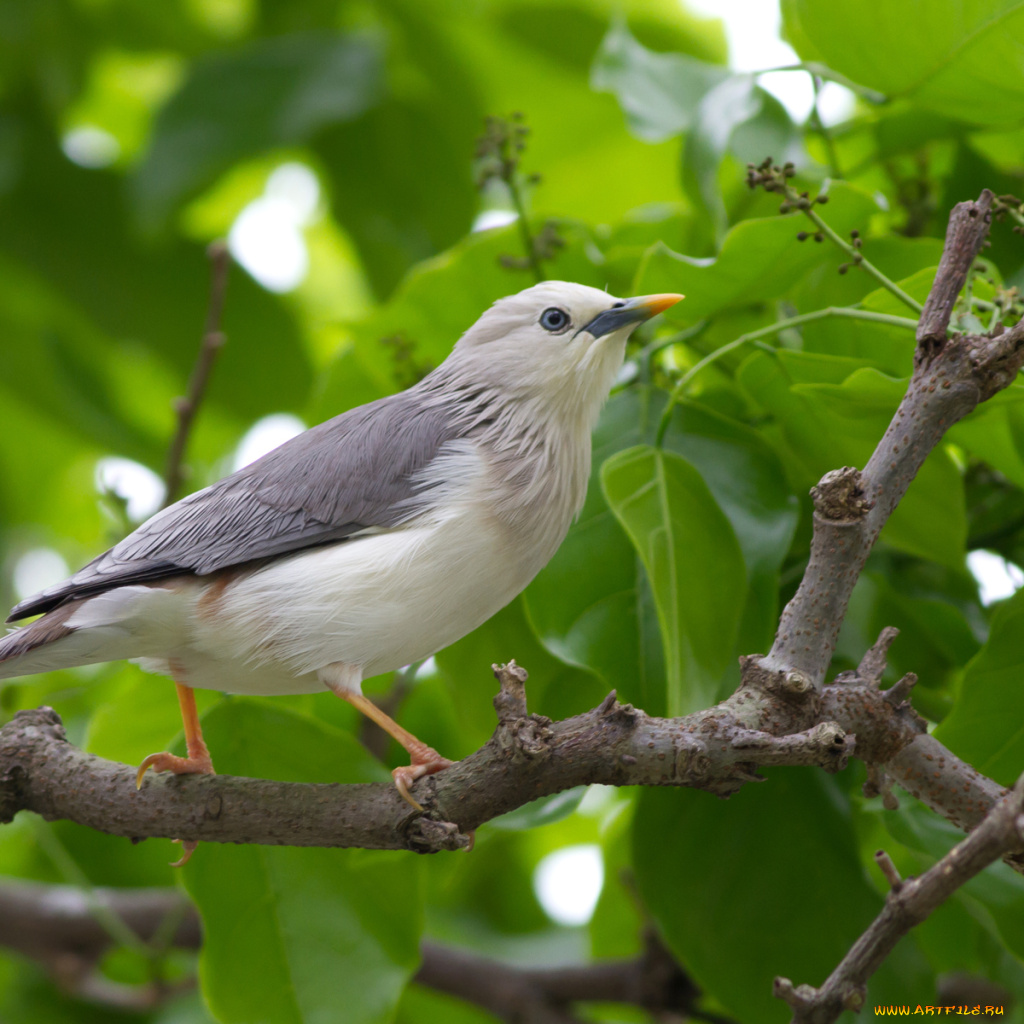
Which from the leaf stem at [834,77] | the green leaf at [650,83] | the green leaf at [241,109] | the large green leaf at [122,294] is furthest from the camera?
the large green leaf at [122,294]

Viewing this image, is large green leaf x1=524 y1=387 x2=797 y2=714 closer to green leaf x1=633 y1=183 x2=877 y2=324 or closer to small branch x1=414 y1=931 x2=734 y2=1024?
green leaf x1=633 y1=183 x2=877 y2=324

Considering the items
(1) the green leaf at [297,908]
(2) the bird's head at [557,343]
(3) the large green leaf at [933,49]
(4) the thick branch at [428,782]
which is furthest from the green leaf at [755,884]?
(3) the large green leaf at [933,49]

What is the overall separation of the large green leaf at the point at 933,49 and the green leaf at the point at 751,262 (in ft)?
1.00

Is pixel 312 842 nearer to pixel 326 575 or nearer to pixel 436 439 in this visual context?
pixel 326 575

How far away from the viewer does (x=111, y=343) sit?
11.2ft

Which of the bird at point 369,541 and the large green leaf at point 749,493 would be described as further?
the large green leaf at point 749,493

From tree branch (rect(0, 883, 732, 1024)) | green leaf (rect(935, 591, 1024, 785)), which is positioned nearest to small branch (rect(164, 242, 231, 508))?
tree branch (rect(0, 883, 732, 1024))

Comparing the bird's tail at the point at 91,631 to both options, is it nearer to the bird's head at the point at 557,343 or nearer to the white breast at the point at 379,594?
the white breast at the point at 379,594

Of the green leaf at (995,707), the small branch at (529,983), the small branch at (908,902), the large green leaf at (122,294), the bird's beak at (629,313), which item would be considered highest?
the large green leaf at (122,294)

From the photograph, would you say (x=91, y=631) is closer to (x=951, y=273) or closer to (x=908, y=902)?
(x=908, y=902)

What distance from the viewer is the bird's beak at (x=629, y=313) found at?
1.53 meters

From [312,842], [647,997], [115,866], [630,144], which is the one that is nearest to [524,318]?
[312,842]

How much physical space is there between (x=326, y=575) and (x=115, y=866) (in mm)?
1836

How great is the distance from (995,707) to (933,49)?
1005 millimetres
